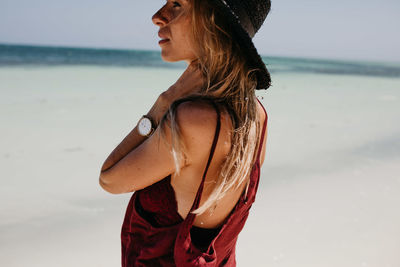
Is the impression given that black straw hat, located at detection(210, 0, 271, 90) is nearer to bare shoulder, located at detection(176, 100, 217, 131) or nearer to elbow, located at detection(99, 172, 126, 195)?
bare shoulder, located at detection(176, 100, 217, 131)

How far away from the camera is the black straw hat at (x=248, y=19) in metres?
0.98

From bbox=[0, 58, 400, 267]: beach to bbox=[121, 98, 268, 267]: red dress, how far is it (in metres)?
1.78

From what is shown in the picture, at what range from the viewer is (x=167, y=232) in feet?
3.41

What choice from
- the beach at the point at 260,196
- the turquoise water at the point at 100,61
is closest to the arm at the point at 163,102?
the beach at the point at 260,196

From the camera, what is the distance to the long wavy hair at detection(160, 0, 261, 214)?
1004 millimetres

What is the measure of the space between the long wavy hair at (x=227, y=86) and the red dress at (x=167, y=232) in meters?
0.07

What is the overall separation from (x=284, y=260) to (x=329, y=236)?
546 millimetres

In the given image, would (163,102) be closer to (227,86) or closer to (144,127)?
(144,127)

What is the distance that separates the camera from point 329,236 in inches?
122

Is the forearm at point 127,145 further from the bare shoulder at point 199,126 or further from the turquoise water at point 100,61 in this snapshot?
the turquoise water at point 100,61

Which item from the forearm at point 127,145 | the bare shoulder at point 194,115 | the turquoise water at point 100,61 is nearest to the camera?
the bare shoulder at point 194,115

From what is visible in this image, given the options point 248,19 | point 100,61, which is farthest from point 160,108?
point 100,61

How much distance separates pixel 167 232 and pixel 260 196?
280 cm

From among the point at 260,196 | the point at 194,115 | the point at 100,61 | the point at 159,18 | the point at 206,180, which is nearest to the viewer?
the point at 194,115
